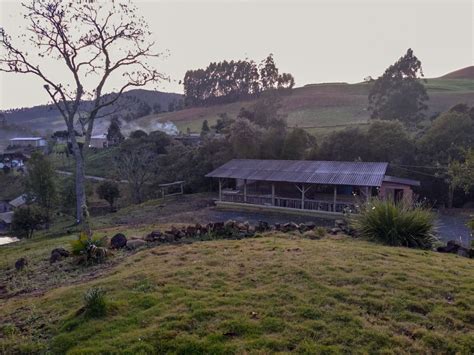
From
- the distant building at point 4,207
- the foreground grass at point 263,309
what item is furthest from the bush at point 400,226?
the distant building at point 4,207

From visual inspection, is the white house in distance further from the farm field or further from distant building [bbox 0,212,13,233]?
the farm field

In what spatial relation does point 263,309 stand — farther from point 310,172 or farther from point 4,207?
point 4,207

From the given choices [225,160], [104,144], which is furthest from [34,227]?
[104,144]

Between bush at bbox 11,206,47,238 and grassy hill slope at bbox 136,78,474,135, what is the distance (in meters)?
26.7

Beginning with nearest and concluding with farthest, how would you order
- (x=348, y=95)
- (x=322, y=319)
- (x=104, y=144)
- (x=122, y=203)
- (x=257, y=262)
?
(x=322, y=319)
(x=257, y=262)
(x=122, y=203)
(x=104, y=144)
(x=348, y=95)

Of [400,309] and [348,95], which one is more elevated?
[348,95]

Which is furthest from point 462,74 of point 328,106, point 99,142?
point 99,142

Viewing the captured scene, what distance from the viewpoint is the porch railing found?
66.2 feet

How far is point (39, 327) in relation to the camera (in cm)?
551

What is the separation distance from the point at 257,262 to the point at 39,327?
3.95m

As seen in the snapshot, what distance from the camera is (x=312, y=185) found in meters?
21.8

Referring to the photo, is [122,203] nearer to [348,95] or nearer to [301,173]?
[301,173]

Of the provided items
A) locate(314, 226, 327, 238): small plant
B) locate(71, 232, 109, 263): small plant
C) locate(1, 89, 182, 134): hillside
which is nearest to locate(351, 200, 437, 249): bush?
locate(314, 226, 327, 238): small plant

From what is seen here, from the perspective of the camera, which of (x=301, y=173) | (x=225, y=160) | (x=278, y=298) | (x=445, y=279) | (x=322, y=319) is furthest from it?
(x=225, y=160)
